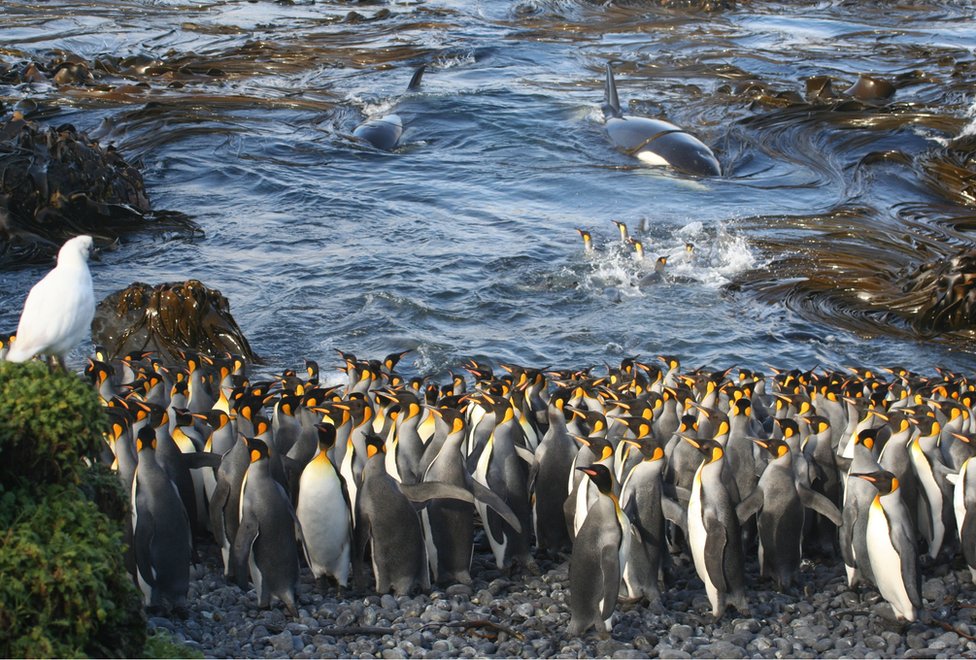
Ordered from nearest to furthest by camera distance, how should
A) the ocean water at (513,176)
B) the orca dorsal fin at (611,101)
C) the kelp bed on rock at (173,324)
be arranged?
the kelp bed on rock at (173,324) < the ocean water at (513,176) < the orca dorsal fin at (611,101)

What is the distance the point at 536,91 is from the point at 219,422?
45.9 ft

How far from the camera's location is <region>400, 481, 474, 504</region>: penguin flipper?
569 cm

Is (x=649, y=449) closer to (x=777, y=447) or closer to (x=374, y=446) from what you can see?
(x=777, y=447)

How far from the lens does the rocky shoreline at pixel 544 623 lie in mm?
5055

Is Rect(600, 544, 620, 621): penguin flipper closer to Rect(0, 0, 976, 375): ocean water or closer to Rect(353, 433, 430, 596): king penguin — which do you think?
Rect(353, 433, 430, 596): king penguin

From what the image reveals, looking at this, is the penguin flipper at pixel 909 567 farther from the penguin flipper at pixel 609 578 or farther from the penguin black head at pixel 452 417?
the penguin black head at pixel 452 417

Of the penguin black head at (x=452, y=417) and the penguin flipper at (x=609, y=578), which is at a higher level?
the penguin black head at (x=452, y=417)

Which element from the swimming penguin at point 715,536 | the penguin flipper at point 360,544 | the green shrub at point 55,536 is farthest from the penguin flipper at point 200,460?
the swimming penguin at point 715,536

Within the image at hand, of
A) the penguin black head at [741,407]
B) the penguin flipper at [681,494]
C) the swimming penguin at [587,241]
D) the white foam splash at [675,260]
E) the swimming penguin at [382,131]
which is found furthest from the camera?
the swimming penguin at [382,131]

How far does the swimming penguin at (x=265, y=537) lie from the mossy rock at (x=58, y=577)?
1.66m

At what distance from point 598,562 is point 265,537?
5.26ft

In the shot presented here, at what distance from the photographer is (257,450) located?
5543mm

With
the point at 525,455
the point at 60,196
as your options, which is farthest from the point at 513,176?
the point at 525,455

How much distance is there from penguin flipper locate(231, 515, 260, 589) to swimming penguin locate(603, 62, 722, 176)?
34.8ft
